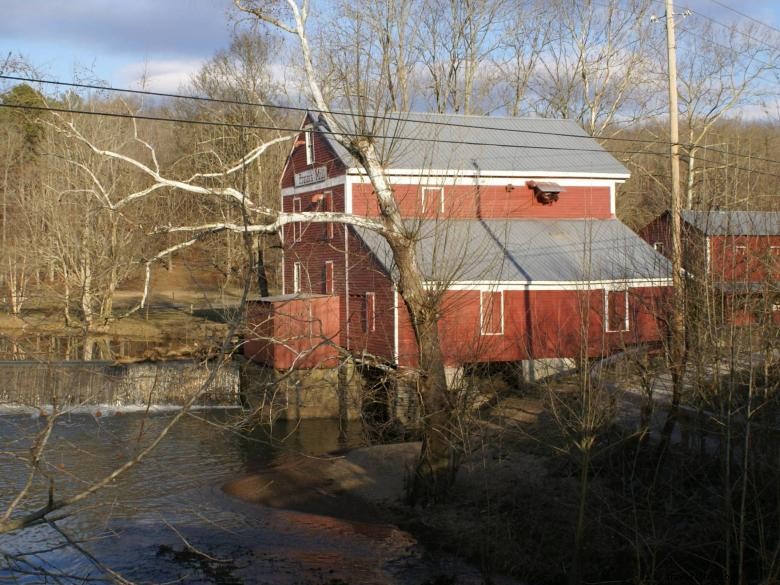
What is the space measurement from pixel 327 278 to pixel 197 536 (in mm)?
15084

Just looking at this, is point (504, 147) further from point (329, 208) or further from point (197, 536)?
point (197, 536)

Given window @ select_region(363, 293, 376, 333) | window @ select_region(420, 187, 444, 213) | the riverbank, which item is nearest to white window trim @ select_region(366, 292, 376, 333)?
window @ select_region(363, 293, 376, 333)

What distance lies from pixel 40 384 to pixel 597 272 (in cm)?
1800

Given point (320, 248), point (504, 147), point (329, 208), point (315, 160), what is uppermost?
point (504, 147)

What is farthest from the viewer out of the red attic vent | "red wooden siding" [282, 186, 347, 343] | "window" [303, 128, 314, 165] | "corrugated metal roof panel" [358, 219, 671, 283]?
"window" [303, 128, 314, 165]

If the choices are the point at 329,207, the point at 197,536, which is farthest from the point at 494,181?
the point at 197,536

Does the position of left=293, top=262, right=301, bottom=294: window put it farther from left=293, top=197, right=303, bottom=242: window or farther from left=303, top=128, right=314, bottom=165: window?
left=303, top=128, right=314, bottom=165: window

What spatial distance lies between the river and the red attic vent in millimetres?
13463

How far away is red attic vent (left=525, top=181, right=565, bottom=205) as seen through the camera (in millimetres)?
30000

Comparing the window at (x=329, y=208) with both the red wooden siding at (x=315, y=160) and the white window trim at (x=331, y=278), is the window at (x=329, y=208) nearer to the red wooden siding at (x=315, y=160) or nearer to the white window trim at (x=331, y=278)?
the red wooden siding at (x=315, y=160)

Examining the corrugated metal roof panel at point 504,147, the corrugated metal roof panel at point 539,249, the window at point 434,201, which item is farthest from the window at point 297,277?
the window at point 434,201

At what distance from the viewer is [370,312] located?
1061 inches

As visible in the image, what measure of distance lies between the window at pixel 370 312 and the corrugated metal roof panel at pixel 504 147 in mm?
4500

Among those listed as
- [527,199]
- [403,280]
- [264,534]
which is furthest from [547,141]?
[264,534]
